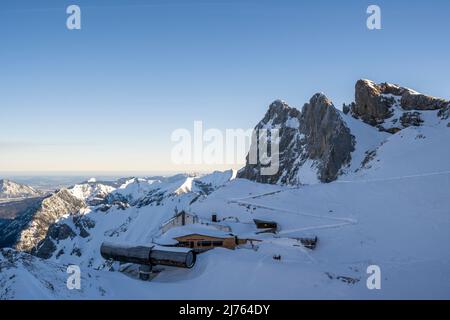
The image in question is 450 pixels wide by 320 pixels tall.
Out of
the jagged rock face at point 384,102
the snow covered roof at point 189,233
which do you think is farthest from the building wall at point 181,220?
the jagged rock face at point 384,102

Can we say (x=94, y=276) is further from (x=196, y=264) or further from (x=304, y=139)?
(x=304, y=139)

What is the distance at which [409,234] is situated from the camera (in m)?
34.5

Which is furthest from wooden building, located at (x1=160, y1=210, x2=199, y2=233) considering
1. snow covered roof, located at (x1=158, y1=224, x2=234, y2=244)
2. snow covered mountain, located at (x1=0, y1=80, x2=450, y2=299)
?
snow covered roof, located at (x1=158, y1=224, x2=234, y2=244)

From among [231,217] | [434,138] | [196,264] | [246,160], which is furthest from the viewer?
[246,160]

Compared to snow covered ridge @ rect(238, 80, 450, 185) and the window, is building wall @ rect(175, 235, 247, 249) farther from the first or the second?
snow covered ridge @ rect(238, 80, 450, 185)

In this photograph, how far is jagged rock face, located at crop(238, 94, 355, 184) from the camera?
3381 inches

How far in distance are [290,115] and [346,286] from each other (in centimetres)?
10838

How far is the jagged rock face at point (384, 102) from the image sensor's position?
3556 inches

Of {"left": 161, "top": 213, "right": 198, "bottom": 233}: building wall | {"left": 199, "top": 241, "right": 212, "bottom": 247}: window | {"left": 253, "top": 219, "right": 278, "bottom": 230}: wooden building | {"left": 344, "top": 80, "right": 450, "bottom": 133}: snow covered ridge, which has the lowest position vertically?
{"left": 161, "top": 213, "right": 198, "bottom": 233}: building wall

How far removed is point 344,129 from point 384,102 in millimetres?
16011

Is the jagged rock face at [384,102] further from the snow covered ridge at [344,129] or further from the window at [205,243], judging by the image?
the window at [205,243]

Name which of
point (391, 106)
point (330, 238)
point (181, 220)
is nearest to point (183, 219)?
point (181, 220)
